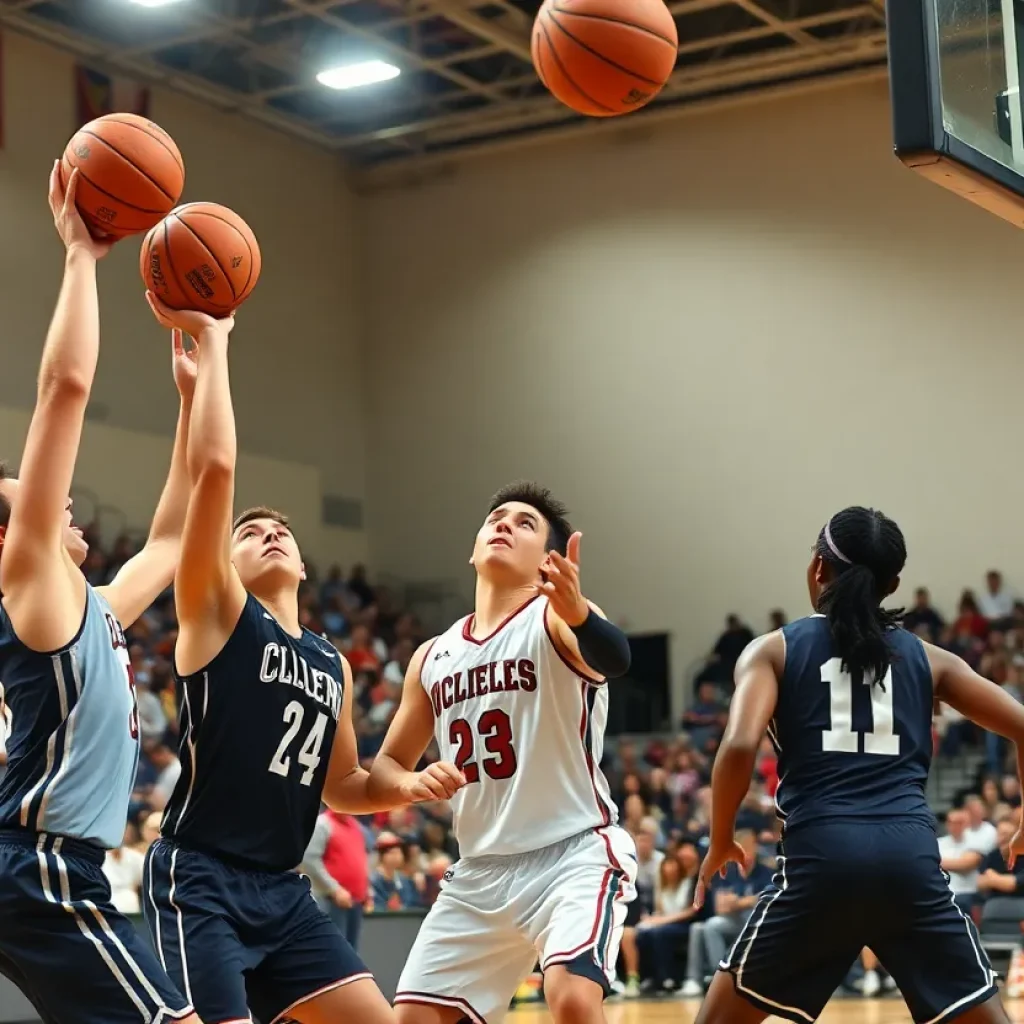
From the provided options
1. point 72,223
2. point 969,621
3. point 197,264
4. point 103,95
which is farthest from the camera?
point 103,95

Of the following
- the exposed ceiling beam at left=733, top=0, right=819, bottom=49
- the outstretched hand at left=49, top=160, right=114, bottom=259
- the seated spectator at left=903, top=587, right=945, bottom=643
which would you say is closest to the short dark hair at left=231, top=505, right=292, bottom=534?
the outstretched hand at left=49, top=160, right=114, bottom=259

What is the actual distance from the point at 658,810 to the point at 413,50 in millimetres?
9779

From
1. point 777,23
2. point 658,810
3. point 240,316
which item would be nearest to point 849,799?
point 658,810

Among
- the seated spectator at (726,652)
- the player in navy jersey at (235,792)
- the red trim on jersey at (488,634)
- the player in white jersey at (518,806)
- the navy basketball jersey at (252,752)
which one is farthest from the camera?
the seated spectator at (726,652)

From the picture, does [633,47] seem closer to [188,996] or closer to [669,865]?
[188,996]

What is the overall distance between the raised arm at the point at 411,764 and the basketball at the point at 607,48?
2564 millimetres

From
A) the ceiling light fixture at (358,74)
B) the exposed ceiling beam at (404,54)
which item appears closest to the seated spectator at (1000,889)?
the exposed ceiling beam at (404,54)

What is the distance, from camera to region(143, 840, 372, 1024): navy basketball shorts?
4141 mm

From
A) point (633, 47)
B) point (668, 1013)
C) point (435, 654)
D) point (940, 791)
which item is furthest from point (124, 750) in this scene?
point (940, 791)

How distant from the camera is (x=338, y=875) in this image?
10188mm

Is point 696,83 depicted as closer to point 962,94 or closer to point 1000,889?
point 1000,889

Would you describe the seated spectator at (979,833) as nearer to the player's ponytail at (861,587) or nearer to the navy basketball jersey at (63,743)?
the player's ponytail at (861,587)

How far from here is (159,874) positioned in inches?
171

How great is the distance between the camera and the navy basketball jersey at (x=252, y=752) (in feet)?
14.4
